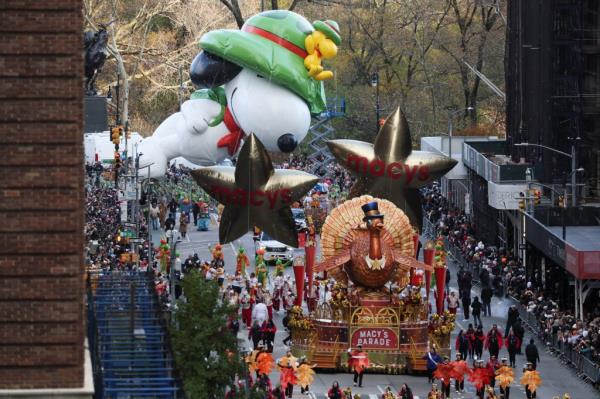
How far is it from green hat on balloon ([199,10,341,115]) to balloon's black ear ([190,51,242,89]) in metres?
0.28

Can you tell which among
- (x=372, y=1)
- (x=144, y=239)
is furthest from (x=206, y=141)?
(x=372, y=1)

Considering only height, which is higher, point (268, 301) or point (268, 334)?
point (268, 301)

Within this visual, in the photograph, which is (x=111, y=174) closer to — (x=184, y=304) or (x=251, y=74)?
(x=251, y=74)

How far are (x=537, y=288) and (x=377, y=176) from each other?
20.2ft

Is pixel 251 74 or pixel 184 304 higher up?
pixel 251 74

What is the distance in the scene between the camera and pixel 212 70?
202 feet

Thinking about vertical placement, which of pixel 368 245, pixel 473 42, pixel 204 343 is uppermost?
pixel 473 42

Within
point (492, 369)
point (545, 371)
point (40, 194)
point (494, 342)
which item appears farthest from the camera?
point (494, 342)

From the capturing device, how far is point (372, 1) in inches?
4055

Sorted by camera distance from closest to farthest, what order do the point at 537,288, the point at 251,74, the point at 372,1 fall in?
1. the point at 537,288
2. the point at 251,74
3. the point at 372,1

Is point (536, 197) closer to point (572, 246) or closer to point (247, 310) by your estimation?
point (572, 246)

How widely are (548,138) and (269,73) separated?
9045mm

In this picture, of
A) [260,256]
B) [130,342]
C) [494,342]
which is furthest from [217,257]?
[130,342]

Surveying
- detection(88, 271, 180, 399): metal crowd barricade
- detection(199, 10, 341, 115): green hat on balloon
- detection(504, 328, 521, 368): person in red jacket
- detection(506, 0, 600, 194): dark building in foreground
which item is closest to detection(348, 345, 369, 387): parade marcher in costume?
detection(504, 328, 521, 368): person in red jacket
